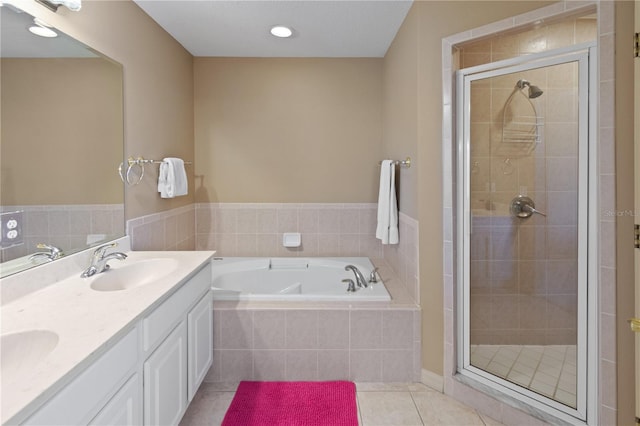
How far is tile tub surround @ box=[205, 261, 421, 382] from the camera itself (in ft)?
7.20

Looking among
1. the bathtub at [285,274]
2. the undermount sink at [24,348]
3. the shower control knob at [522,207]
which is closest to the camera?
the undermount sink at [24,348]

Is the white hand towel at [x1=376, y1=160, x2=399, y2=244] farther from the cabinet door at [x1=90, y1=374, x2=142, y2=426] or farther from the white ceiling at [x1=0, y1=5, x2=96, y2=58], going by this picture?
the white ceiling at [x1=0, y1=5, x2=96, y2=58]

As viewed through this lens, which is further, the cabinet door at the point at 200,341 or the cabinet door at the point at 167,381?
the cabinet door at the point at 200,341

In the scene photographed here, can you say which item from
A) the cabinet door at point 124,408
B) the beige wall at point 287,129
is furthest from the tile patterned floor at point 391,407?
the beige wall at point 287,129

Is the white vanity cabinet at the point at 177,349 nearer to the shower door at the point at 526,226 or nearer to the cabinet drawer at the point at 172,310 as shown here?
the cabinet drawer at the point at 172,310

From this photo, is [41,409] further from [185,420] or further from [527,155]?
[527,155]

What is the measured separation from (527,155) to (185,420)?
2.36 metres

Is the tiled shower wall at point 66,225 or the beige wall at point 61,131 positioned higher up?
the beige wall at point 61,131

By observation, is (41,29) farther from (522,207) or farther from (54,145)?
(522,207)

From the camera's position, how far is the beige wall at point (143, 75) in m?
1.84

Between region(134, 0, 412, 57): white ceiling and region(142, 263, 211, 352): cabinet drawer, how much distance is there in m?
1.71

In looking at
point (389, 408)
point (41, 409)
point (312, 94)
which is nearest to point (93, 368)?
point (41, 409)

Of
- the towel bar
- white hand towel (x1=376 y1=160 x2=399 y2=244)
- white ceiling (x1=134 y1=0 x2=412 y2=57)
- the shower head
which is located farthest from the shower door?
the towel bar

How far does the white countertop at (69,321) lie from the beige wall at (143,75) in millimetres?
876
